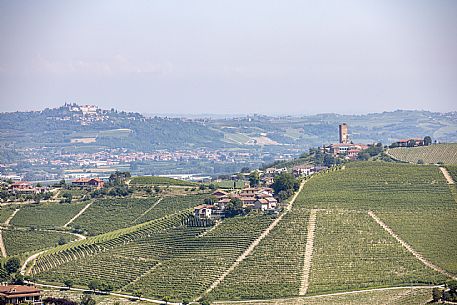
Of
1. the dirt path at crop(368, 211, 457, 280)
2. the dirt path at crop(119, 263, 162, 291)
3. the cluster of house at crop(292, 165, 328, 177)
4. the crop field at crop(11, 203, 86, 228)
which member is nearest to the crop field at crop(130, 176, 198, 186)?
the crop field at crop(11, 203, 86, 228)

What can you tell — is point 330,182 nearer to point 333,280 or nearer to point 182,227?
point 182,227

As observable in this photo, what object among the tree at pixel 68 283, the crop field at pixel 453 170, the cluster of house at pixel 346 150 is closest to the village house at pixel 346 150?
the cluster of house at pixel 346 150

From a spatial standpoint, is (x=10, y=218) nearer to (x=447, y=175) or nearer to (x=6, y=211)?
(x=6, y=211)

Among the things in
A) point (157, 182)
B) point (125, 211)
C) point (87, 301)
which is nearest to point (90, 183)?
point (157, 182)

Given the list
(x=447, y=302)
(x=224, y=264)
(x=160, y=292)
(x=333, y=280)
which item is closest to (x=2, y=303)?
(x=160, y=292)

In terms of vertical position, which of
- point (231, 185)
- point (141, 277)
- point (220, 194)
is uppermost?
point (220, 194)

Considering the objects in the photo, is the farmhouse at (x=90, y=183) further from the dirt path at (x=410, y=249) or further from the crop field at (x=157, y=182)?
the dirt path at (x=410, y=249)
